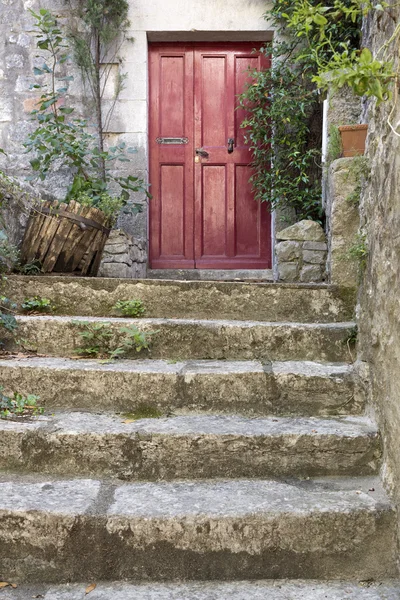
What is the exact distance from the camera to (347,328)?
2.73m

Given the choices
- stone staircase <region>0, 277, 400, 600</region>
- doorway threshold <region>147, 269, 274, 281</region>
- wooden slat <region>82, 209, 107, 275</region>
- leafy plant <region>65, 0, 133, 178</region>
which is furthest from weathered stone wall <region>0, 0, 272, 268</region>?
stone staircase <region>0, 277, 400, 600</region>

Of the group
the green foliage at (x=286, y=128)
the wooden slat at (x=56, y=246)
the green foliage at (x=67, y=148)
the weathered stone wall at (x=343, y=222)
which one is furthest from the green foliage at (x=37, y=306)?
the green foliage at (x=286, y=128)

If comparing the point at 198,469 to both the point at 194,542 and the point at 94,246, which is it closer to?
the point at 194,542

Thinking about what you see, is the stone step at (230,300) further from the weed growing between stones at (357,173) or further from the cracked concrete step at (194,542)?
the cracked concrete step at (194,542)

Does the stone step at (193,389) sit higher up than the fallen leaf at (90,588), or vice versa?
the stone step at (193,389)

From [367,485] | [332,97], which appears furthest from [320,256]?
[367,485]

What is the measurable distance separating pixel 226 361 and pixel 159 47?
3799mm

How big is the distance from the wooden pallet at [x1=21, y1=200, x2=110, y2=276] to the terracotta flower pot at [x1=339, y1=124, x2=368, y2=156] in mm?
1613

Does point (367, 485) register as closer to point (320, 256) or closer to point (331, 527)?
point (331, 527)

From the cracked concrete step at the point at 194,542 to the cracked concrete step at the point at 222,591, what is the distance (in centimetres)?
4

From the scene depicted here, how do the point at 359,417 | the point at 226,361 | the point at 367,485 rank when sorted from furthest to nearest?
the point at 226,361
the point at 359,417
the point at 367,485

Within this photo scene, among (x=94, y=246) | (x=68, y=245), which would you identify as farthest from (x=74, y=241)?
(x=94, y=246)

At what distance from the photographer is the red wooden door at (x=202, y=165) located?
5410mm

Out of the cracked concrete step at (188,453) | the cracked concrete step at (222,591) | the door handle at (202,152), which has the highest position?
the door handle at (202,152)
